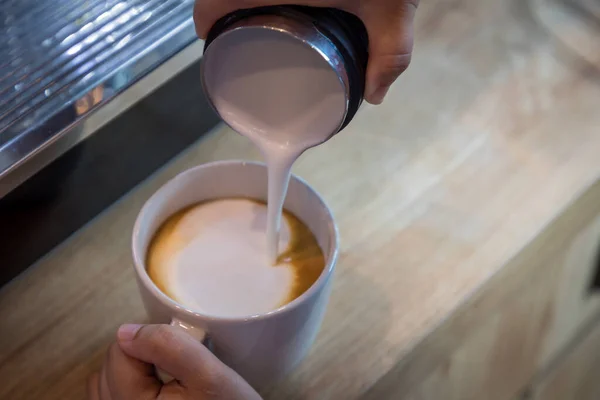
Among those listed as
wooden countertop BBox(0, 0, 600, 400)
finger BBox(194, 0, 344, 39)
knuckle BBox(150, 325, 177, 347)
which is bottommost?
wooden countertop BBox(0, 0, 600, 400)

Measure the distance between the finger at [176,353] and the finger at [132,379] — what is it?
0.04 ft

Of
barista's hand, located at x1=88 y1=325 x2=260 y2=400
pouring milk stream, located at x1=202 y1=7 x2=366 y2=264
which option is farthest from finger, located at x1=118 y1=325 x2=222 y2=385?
pouring milk stream, located at x1=202 y1=7 x2=366 y2=264

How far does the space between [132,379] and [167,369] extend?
3 cm

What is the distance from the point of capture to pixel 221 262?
472 mm

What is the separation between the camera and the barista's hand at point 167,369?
0.38m

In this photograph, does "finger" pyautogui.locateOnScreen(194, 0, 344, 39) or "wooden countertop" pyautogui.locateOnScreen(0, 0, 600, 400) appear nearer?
"finger" pyautogui.locateOnScreen(194, 0, 344, 39)

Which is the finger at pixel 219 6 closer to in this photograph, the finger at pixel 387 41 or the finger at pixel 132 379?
the finger at pixel 387 41

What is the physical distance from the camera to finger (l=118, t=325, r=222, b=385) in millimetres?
377

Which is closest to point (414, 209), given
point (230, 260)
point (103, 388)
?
point (230, 260)

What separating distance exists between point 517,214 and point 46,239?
0.36 meters

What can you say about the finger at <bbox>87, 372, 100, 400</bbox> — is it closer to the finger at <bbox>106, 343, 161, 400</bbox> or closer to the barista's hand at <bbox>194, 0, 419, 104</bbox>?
the finger at <bbox>106, 343, 161, 400</bbox>

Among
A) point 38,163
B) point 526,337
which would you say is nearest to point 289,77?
point 38,163

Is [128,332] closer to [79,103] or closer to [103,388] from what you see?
[103,388]

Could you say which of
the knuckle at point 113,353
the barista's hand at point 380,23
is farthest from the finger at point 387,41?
the knuckle at point 113,353
